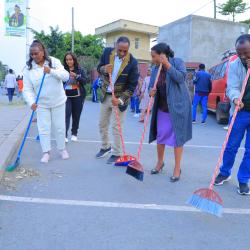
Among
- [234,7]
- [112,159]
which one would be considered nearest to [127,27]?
[234,7]

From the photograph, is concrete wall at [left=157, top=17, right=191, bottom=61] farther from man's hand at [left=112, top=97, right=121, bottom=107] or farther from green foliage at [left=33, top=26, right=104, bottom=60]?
man's hand at [left=112, top=97, right=121, bottom=107]

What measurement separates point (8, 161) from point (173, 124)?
8.28 feet

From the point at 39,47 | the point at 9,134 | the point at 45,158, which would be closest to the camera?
the point at 39,47

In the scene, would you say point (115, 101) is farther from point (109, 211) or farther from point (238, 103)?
point (109, 211)

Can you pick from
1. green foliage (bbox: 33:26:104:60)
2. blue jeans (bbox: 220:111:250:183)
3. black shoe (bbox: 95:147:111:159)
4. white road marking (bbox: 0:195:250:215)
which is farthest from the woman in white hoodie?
green foliage (bbox: 33:26:104:60)

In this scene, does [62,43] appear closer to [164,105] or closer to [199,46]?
[199,46]

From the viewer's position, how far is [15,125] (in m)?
9.27

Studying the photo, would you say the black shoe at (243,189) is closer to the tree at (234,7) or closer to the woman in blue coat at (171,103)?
the woman in blue coat at (171,103)

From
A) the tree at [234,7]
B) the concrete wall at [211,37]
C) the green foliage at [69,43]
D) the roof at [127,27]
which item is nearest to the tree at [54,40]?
the green foliage at [69,43]

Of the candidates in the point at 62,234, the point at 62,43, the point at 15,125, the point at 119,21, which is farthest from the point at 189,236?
the point at 119,21

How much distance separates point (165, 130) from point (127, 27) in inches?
1713

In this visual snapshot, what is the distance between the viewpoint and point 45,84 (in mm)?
5715

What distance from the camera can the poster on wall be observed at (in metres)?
15.9

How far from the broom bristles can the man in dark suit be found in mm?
2243
